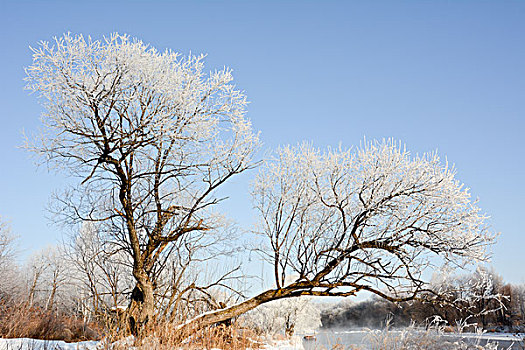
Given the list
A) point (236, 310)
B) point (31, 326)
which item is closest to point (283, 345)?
point (236, 310)

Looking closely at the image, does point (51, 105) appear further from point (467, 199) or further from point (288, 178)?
point (467, 199)

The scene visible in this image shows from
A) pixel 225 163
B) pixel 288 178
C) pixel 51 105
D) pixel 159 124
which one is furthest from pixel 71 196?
pixel 288 178

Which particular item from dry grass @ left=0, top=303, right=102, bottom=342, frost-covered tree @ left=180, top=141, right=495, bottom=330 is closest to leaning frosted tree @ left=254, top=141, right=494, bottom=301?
frost-covered tree @ left=180, top=141, right=495, bottom=330

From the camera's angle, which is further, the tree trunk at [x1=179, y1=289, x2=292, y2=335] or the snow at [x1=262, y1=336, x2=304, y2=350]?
the snow at [x1=262, y1=336, x2=304, y2=350]

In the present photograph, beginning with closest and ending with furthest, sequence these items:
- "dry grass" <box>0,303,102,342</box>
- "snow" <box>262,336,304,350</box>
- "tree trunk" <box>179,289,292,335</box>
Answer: "dry grass" <box>0,303,102,342</box>
"tree trunk" <box>179,289,292,335</box>
"snow" <box>262,336,304,350</box>

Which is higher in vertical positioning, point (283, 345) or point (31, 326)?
point (31, 326)

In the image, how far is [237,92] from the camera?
33.4ft

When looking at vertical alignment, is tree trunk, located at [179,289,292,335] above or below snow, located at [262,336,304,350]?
above

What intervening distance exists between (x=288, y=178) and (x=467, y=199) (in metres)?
4.67

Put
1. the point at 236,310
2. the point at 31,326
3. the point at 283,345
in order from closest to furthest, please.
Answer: the point at 236,310 → the point at 31,326 → the point at 283,345

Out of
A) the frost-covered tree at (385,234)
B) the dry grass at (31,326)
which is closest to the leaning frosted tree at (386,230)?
the frost-covered tree at (385,234)

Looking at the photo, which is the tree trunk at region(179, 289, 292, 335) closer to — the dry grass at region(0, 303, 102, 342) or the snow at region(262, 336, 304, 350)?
the snow at region(262, 336, 304, 350)

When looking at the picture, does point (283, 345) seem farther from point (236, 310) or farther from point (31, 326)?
point (31, 326)

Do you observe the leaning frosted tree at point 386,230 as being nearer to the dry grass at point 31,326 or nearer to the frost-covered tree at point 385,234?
the frost-covered tree at point 385,234
